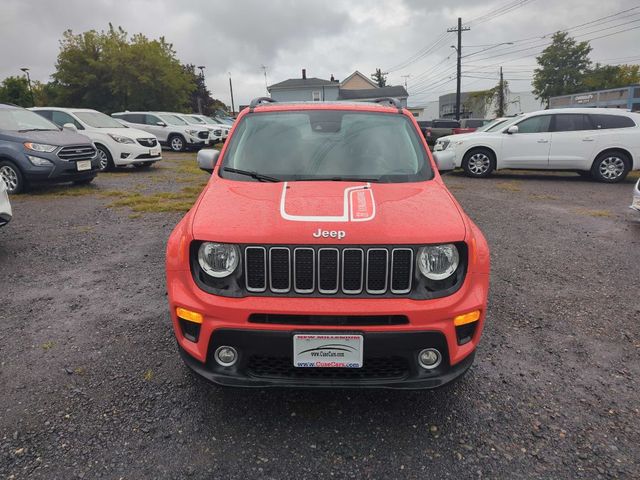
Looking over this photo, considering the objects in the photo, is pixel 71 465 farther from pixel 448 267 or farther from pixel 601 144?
pixel 601 144

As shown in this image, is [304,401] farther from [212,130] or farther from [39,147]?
[212,130]

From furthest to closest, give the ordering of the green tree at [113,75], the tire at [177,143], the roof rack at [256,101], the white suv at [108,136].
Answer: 1. the green tree at [113,75]
2. the tire at [177,143]
3. the white suv at [108,136]
4. the roof rack at [256,101]

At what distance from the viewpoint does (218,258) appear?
7.49 ft

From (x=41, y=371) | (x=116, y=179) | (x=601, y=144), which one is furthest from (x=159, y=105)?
(x=41, y=371)

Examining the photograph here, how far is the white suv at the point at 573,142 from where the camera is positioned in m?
10.7

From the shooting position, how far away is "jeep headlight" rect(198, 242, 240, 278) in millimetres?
2252

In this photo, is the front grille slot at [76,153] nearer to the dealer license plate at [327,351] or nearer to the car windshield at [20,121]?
the car windshield at [20,121]

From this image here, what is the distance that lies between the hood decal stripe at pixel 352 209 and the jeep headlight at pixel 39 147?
781 cm

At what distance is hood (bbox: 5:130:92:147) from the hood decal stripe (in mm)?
7909

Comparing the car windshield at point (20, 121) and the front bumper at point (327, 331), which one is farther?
the car windshield at point (20, 121)

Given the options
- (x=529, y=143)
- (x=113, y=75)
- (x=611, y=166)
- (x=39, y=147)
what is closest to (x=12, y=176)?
(x=39, y=147)

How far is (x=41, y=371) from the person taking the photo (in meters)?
2.90

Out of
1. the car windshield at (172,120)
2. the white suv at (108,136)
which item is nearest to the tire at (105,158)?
the white suv at (108,136)

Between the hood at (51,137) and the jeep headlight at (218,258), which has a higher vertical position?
the hood at (51,137)
